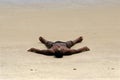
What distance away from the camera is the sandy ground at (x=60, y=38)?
31.0ft

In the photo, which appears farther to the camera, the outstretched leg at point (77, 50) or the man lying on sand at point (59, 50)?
the outstretched leg at point (77, 50)

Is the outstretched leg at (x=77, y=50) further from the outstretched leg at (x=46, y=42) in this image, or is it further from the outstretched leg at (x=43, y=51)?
the outstretched leg at (x=46, y=42)

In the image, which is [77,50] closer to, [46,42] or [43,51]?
[43,51]

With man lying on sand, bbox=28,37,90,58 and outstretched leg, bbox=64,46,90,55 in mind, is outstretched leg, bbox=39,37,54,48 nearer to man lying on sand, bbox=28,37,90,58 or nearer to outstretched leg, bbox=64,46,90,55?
man lying on sand, bbox=28,37,90,58

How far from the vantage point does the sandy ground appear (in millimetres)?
9445

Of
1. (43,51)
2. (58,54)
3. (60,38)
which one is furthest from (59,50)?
(60,38)

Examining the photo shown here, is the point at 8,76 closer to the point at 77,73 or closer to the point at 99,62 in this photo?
the point at 77,73

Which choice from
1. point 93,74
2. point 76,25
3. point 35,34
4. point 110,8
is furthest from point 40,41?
point 110,8

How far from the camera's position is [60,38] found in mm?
12523

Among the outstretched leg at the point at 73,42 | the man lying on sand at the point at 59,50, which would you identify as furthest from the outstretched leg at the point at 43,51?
the outstretched leg at the point at 73,42

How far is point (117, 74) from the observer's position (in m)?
9.20

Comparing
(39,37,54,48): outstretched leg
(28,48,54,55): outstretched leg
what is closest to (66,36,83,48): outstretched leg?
(39,37,54,48): outstretched leg

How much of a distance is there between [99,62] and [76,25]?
12.7ft

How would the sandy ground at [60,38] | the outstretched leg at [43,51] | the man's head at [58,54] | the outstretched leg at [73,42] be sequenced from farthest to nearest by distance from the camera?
the outstretched leg at [73,42] < the outstretched leg at [43,51] < the man's head at [58,54] < the sandy ground at [60,38]
